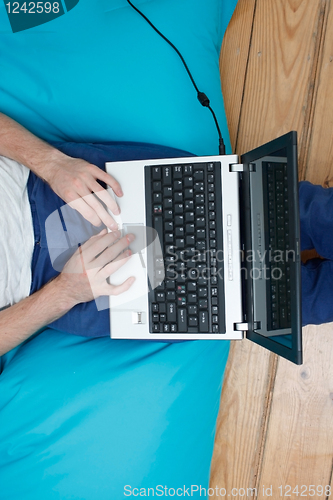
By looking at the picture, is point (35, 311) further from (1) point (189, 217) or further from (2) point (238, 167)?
(2) point (238, 167)

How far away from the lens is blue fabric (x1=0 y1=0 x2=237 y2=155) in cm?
89

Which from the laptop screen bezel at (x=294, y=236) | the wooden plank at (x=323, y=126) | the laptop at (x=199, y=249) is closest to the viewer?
the laptop screen bezel at (x=294, y=236)

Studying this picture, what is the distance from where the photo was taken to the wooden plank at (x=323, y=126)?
3.19 feet

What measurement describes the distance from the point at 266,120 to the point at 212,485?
1039 mm

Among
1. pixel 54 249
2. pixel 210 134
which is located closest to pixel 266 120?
pixel 210 134

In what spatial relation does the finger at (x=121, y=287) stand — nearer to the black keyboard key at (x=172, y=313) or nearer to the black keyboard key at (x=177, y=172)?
the black keyboard key at (x=172, y=313)

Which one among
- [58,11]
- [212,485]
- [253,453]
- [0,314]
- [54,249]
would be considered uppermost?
[58,11]

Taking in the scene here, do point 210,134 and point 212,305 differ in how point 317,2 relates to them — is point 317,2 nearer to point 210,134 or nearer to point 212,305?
point 210,134

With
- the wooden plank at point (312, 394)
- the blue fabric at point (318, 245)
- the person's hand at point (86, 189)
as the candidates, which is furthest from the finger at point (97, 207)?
the wooden plank at point (312, 394)

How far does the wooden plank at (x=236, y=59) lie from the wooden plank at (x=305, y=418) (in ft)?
1.98

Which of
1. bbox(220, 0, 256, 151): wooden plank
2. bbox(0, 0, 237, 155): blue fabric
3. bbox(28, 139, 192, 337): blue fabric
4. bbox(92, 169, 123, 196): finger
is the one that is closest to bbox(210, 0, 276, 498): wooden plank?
bbox(220, 0, 256, 151): wooden plank

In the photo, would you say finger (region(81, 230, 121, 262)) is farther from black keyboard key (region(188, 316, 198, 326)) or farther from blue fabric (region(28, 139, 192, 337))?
black keyboard key (region(188, 316, 198, 326))

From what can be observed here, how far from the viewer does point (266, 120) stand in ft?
3.24

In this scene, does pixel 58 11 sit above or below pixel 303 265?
above
